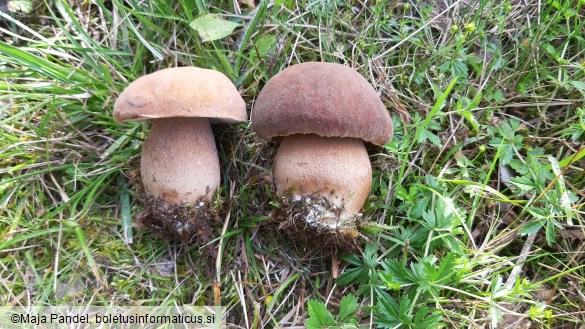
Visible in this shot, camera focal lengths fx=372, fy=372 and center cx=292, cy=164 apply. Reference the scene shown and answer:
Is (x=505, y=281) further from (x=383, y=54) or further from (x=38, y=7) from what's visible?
(x=38, y=7)

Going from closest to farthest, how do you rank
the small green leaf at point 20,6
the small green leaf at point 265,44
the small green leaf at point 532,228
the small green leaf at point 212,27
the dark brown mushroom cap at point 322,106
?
the dark brown mushroom cap at point 322,106 < the small green leaf at point 532,228 < the small green leaf at point 212,27 < the small green leaf at point 265,44 < the small green leaf at point 20,6

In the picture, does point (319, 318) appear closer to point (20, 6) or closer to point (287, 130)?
point (287, 130)

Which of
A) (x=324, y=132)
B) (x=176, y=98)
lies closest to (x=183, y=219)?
(x=176, y=98)

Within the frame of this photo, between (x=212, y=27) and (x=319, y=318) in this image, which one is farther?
(x=212, y=27)

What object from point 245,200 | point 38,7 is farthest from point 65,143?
point 245,200

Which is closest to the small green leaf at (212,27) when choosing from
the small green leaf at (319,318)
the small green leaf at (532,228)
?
the small green leaf at (319,318)

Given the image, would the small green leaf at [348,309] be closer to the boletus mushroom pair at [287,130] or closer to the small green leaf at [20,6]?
the boletus mushroom pair at [287,130]

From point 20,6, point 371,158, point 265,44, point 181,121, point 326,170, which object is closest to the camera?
point 326,170
